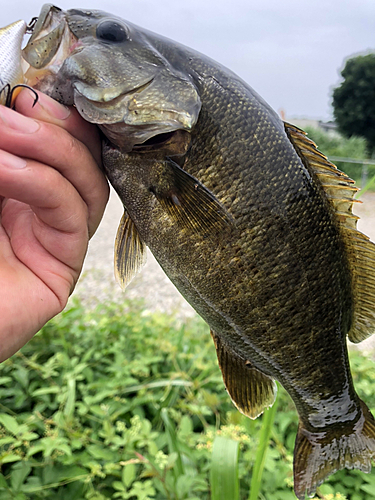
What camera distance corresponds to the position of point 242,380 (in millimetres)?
1371

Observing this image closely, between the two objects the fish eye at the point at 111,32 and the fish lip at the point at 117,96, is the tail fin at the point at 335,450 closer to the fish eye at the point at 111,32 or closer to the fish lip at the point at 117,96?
the fish lip at the point at 117,96

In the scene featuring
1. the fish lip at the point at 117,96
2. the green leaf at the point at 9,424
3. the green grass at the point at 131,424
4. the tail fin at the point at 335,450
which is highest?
the fish lip at the point at 117,96

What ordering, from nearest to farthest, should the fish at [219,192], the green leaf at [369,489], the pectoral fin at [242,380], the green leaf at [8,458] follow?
the fish at [219,192] → the pectoral fin at [242,380] → the green leaf at [8,458] → the green leaf at [369,489]

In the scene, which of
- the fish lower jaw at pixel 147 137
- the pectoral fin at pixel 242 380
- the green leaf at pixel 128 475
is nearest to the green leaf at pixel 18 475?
the green leaf at pixel 128 475

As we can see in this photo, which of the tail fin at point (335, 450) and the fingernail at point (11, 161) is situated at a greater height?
the fingernail at point (11, 161)

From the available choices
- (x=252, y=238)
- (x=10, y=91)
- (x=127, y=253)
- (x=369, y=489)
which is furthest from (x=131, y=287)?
(x=10, y=91)

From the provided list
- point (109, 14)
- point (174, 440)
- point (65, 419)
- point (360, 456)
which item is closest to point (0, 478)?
point (65, 419)

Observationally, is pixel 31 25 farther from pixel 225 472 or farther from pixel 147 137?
pixel 225 472

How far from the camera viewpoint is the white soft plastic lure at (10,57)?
3.12 feet

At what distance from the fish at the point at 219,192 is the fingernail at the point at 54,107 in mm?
37

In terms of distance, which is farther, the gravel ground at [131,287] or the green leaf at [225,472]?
the gravel ground at [131,287]

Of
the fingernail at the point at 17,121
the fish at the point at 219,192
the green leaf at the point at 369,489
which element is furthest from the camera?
the green leaf at the point at 369,489

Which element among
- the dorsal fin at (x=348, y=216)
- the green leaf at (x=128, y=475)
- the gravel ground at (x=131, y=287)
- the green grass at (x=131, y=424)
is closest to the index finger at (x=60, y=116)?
the dorsal fin at (x=348, y=216)

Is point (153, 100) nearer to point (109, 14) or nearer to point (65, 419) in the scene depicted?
point (109, 14)
